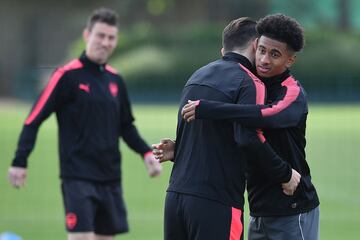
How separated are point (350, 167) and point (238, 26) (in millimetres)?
10551

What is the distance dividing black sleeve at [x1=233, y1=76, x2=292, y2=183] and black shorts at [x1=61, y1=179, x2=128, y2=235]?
8.02 ft

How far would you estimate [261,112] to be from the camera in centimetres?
498

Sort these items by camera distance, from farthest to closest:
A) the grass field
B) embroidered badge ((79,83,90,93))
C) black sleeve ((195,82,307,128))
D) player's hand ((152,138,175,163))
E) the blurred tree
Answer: the blurred tree → the grass field → embroidered badge ((79,83,90,93)) → player's hand ((152,138,175,163)) → black sleeve ((195,82,307,128))

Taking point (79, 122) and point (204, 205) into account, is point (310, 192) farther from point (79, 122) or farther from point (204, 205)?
point (79, 122)

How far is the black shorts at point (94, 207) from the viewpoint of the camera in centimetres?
719

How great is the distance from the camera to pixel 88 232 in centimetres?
717

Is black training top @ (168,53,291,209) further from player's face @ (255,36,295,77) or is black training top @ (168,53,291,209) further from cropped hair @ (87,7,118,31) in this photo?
cropped hair @ (87,7,118,31)

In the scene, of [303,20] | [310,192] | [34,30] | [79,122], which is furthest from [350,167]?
[34,30]

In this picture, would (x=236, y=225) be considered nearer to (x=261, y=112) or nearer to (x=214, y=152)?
(x=214, y=152)

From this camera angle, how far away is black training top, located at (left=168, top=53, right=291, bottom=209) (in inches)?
198

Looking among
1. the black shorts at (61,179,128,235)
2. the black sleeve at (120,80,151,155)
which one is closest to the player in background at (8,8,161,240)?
the black shorts at (61,179,128,235)

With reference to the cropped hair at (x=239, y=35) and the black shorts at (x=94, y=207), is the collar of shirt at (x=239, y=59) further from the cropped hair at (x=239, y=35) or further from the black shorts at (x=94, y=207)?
the black shorts at (x=94, y=207)

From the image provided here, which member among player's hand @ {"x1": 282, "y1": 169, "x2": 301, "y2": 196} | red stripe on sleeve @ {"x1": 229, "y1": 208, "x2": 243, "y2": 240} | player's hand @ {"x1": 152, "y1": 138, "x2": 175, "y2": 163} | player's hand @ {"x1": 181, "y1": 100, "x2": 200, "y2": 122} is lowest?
red stripe on sleeve @ {"x1": 229, "y1": 208, "x2": 243, "y2": 240}

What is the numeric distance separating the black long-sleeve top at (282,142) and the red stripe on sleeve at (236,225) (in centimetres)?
28
